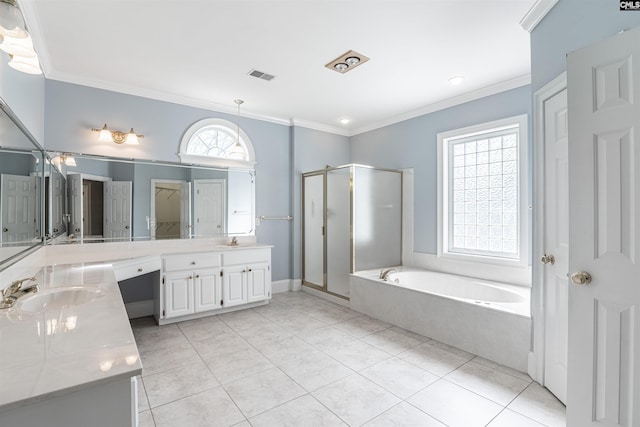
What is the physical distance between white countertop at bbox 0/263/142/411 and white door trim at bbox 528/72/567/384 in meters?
2.40

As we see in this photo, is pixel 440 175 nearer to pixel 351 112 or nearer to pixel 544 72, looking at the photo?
pixel 351 112

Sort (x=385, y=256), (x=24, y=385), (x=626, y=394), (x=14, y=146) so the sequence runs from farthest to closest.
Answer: (x=385, y=256), (x=14, y=146), (x=626, y=394), (x=24, y=385)

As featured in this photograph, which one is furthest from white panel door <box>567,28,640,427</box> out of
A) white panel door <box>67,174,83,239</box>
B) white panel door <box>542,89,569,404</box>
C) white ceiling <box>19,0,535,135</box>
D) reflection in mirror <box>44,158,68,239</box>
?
white panel door <box>67,174,83,239</box>

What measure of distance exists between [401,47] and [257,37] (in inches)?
47.2

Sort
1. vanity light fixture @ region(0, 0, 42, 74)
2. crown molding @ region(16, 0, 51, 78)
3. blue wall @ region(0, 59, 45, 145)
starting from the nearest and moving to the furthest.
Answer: vanity light fixture @ region(0, 0, 42, 74)
blue wall @ region(0, 59, 45, 145)
crown molding @ region(16, 0, 51, 78)

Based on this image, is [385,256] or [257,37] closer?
[257,37]

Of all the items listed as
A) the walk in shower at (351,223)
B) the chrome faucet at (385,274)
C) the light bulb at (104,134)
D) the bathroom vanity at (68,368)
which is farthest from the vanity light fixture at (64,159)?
the chrome faucet at (385,274)

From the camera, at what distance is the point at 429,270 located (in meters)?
3.94

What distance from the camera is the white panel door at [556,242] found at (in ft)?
6.24

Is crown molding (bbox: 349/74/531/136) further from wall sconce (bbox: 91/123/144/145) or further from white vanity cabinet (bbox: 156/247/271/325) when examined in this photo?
A: wall sconce (bbox: 91/123/144/145)

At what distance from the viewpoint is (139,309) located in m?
3.47

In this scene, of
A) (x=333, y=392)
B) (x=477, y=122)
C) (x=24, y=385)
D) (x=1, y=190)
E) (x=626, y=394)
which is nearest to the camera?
(x=24, y=385)

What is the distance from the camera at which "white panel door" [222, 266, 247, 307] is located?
356 cm

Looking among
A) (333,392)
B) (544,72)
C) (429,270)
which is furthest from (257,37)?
(429,270)
